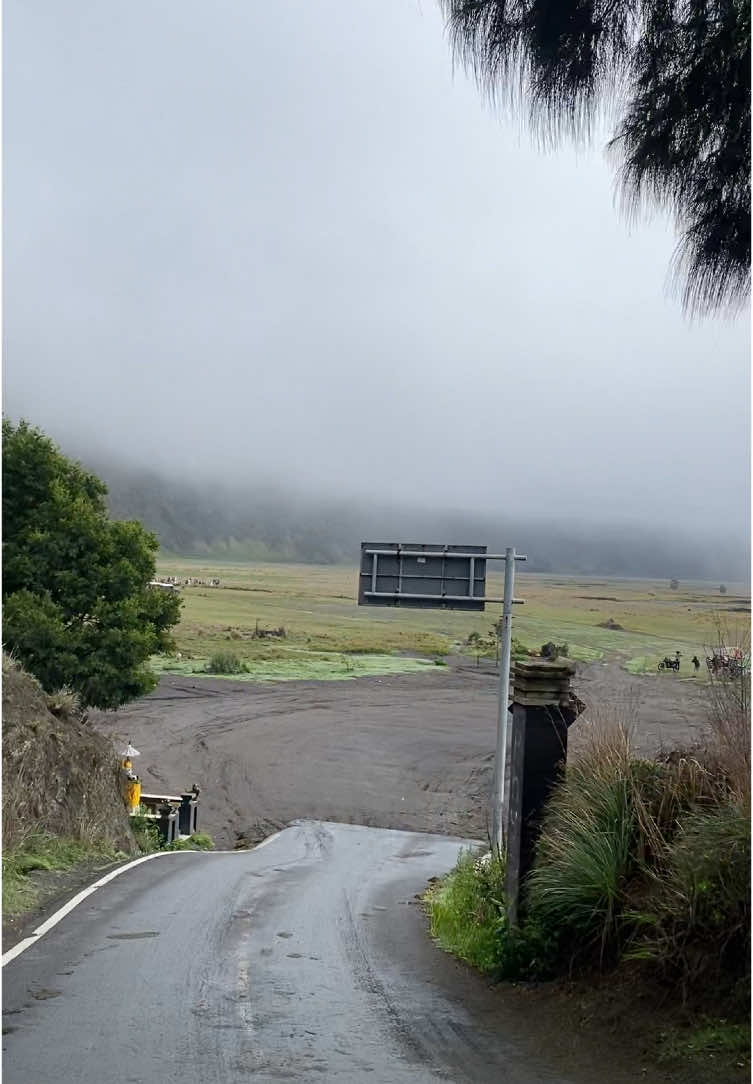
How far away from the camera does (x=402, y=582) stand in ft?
78.6

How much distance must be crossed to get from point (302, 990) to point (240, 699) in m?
68.6

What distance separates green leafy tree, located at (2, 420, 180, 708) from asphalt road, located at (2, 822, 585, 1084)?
19632 mm

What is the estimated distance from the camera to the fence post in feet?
30.3

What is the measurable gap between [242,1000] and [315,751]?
48139 millimetres

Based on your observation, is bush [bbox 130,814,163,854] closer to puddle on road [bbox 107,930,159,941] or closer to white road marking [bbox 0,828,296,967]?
white road marking [bbox 0,828,296,967]

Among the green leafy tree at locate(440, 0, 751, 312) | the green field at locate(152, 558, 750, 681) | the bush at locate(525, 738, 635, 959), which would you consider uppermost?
the green leafy tree at locate(440, 0, 751, 312)

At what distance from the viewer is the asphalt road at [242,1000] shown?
657cm

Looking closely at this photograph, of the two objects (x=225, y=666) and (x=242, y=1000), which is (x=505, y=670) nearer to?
(x=242, y=1000)

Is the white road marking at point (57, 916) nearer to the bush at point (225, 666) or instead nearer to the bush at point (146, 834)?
the bush at point (146, 834)

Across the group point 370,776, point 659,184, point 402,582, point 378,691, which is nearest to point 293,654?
point 378,691

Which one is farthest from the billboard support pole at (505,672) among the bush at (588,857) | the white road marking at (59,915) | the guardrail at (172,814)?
the bush at (588,857)

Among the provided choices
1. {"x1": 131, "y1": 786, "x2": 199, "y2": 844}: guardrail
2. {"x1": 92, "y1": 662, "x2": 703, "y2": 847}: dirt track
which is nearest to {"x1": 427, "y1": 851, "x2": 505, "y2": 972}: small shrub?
{"x1": 92, "y1": 662, "x2": 703, "y2": 847}: dirt track

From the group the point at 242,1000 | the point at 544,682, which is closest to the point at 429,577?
the point at 544,682

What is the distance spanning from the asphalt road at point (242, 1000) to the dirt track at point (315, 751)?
11.9 ft
